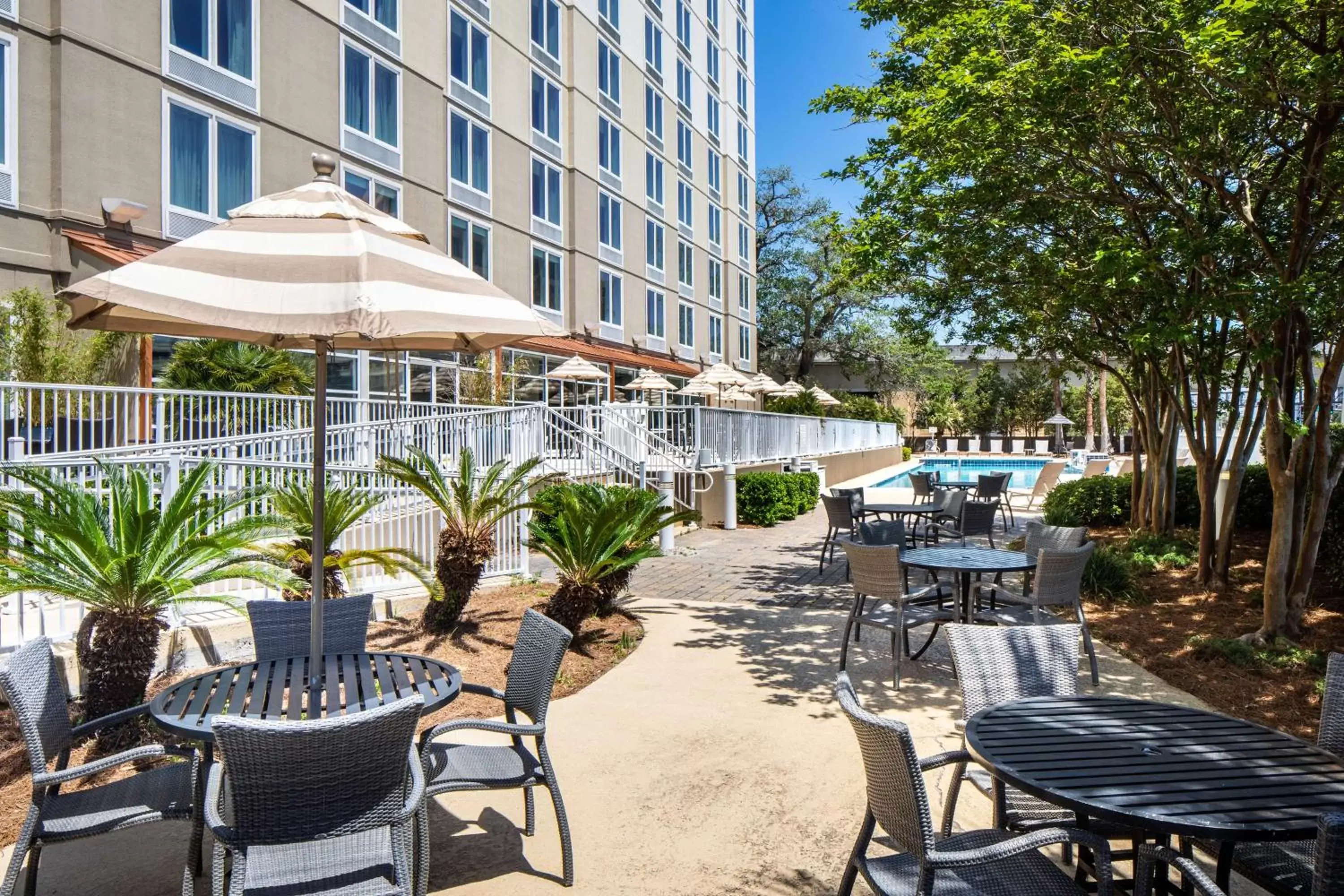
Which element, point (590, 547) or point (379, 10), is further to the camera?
point (379, 10)

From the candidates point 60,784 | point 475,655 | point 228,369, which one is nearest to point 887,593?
point 475,655

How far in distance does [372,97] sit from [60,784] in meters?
18.8

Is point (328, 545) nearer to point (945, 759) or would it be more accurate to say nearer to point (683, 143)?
point (945, 759)

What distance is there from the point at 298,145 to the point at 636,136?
16.1 meters

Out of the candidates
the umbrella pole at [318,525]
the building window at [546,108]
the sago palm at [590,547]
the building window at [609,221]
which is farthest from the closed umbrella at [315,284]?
the building window at [609,221]

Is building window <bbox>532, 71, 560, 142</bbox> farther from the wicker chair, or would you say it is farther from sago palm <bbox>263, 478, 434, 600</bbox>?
the wicker chair

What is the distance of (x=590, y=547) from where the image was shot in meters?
7.36

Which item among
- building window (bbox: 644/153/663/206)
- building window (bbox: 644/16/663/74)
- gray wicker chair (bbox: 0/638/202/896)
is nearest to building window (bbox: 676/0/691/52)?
building window (bbox: 644/16/663/74)

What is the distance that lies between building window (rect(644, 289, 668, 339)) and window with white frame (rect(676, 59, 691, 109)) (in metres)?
8.46

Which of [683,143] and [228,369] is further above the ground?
[683,143]

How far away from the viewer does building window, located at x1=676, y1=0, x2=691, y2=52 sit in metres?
35.7

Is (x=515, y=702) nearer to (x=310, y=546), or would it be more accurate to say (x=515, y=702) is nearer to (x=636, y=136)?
(x=310, y=546)

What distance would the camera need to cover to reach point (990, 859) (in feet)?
8.68

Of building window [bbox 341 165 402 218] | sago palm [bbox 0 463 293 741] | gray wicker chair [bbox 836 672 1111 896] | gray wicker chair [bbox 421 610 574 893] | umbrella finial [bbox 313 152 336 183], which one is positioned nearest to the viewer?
gray wicker chair [bbox 836 672 1111 896]
